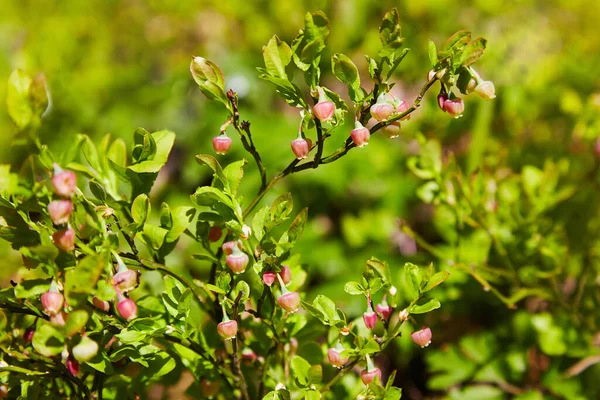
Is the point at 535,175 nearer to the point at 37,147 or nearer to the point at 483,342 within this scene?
the point at 483,342

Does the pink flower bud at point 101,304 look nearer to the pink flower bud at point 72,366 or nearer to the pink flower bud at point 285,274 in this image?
the pink flower bud at point 72,366

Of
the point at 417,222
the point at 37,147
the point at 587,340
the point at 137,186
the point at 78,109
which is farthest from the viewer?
the point at 78,109

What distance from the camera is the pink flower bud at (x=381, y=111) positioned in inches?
19.2

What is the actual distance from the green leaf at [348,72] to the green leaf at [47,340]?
32cm

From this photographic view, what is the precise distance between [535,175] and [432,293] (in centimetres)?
25

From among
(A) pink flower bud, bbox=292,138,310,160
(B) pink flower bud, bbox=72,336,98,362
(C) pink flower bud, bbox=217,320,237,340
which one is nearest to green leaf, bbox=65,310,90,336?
(B) pink flower bud, bbox=72,336,98,362

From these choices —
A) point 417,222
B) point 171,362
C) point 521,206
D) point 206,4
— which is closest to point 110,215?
point 171,362

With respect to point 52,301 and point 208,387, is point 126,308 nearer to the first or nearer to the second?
point 52,301

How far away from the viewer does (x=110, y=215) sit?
524 millimetres

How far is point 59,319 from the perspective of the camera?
0.46 meters

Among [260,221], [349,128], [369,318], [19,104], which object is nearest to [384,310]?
[369,318]

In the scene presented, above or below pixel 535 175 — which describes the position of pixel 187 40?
below

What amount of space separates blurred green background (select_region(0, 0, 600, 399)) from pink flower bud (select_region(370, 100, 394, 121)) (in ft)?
1.70

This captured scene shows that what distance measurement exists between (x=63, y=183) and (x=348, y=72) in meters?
0.25
